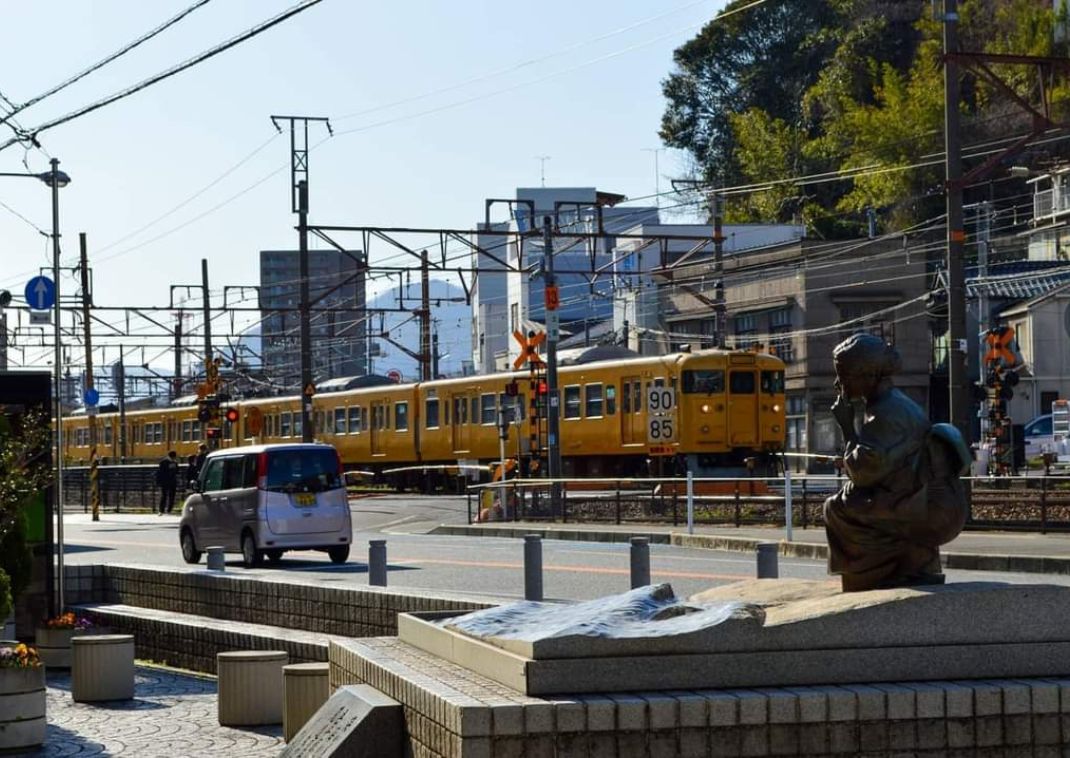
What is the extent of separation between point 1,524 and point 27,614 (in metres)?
2.88

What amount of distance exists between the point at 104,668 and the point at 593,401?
3211 cm

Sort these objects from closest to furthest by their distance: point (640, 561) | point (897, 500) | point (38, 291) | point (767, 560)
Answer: point (897, 500), point (767, 560), point (640, 561), point (38, 291)

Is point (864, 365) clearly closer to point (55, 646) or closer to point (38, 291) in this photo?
point (55, 646)

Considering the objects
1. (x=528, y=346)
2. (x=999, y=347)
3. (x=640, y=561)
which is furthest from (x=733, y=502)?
(x=640, y=561)

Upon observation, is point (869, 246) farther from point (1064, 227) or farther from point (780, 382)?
point (780, 382)

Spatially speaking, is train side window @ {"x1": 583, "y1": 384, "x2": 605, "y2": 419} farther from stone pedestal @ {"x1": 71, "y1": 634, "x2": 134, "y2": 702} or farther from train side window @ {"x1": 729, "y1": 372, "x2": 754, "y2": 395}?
stone pedestal @ {"x1": 71, "y1": 634, "x2": 134, "y2": 702}

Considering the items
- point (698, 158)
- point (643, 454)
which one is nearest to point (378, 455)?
point (643, 454)

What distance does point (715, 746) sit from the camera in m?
6.29

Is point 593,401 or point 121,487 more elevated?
point 593,401

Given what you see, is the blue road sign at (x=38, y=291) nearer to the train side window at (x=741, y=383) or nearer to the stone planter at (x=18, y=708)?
the train side window at (x=741, y=383)

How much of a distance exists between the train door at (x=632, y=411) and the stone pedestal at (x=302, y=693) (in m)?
32.8

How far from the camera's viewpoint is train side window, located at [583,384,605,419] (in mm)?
43969

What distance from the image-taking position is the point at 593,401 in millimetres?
44188

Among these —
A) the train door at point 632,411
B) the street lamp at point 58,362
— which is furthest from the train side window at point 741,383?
the street lamp at point 58,362
